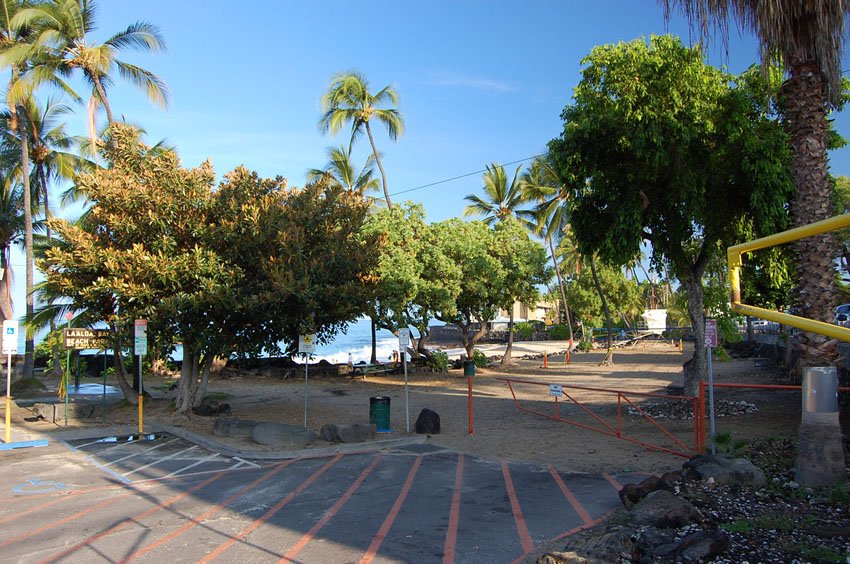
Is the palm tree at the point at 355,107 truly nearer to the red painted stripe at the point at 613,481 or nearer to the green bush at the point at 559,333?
the red painted stripe at the point at 613,481

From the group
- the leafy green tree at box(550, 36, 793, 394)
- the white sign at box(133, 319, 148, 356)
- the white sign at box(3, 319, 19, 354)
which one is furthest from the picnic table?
the white sign at box(3, 319, 19, 354)

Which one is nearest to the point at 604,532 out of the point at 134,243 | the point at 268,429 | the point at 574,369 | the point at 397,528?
the point at 397,528

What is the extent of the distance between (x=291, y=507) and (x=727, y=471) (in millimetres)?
5822

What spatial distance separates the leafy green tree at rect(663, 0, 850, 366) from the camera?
29.1 feet

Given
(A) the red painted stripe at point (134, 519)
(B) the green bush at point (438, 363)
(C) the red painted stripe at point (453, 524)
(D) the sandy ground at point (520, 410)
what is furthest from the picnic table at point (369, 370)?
(C) the red painted stripe at point (453, 524)

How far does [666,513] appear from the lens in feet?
22.0

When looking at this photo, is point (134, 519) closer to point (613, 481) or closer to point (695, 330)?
point (613, 481)

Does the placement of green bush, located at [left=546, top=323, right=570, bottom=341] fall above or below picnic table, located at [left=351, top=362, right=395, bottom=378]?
above

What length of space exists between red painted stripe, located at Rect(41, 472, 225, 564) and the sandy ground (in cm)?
287

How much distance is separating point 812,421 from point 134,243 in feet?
46.6

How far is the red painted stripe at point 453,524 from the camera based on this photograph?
6595 millimetres

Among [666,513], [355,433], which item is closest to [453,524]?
[666,513]

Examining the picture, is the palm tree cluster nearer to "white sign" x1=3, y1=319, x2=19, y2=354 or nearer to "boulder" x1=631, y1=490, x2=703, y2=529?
"white sign" x1=3, y1=319, x2=19, y2=354

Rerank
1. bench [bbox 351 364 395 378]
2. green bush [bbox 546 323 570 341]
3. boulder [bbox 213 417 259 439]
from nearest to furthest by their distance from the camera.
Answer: boulder [bbox 213 417 259 439], bench [bbox 351 364 395 378], green bush [bbox 546 323 570 341]
